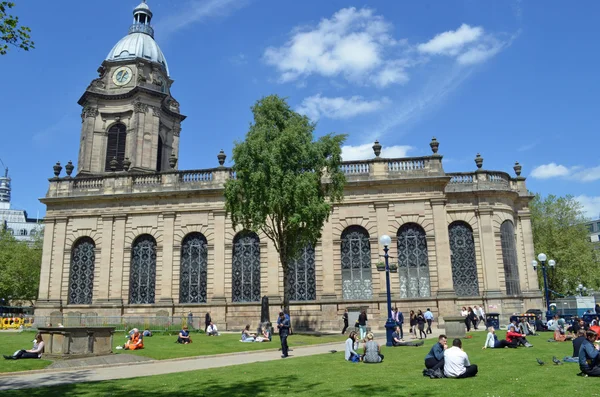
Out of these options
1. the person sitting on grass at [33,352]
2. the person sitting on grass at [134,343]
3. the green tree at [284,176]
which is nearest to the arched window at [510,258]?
the green tree at [284,176]

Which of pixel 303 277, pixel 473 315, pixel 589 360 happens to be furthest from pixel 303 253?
pixel 589 360

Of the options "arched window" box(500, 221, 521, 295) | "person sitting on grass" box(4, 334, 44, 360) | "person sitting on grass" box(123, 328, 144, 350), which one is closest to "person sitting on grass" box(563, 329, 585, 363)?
"person sitting on grass" box(123, 328, 144, 350)

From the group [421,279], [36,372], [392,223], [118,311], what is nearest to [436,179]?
[392,223]

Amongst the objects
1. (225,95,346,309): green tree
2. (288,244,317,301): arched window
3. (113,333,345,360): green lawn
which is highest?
(225,95,346,309): green tree

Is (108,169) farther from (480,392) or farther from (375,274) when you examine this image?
(480,392)

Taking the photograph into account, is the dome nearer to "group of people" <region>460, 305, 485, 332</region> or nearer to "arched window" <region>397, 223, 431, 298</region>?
"arched window" <region>397, 223, 431, 298</region>

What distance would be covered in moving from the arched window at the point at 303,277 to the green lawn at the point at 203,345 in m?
6.51

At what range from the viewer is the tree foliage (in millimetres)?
56438

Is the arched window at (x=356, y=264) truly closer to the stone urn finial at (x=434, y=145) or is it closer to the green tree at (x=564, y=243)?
the stone urn finial at (x=434, y=145)

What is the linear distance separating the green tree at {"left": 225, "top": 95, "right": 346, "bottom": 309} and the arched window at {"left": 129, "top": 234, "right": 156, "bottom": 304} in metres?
11.1

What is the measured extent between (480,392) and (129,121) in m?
39.7

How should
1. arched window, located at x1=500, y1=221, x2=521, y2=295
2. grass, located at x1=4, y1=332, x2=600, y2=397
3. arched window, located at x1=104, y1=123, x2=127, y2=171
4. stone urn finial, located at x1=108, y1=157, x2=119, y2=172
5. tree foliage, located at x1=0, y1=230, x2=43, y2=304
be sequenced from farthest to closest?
1. tree foliage, located at x1=0, y1=230, x2=43, y2=304
2. arched window, located at x1=104, y1=123, x2=127, y2=171
3. stone urn finial, located at x1=108, y1=157, x2=119, y2=172
4. arched window, located at x1=500, y1=221, x2=521, y2=295
5. grass, located at x1=4, y1=332, x2=600, y2=397

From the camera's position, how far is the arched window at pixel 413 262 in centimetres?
3300

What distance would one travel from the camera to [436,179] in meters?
33.6
